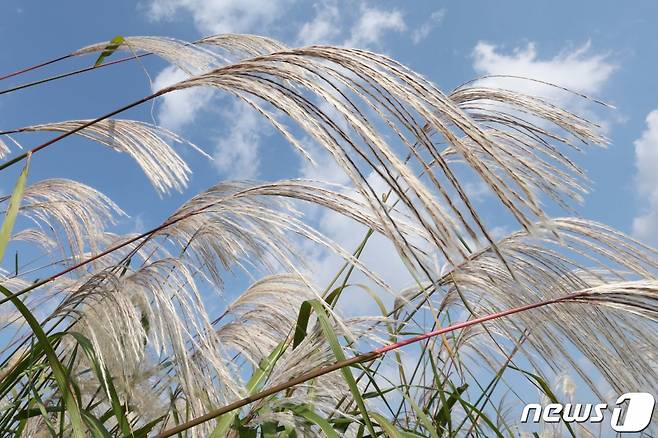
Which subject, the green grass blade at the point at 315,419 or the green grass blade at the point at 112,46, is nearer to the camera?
the green grass blade at the point at 315,419

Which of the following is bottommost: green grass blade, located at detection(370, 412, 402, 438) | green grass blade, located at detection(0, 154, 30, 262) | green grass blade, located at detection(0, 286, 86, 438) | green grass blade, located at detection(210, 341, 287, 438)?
green grass blade, located at detection(0, 286, 86, 438)

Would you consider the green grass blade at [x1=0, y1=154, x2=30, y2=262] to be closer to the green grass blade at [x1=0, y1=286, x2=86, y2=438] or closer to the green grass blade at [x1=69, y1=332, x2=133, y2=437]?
the green grass blade at [x1=0, y1=286, x2=86, y2=438]

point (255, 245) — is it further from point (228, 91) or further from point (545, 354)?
point (545, 354)

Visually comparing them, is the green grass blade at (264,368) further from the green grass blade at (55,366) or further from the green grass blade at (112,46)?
the green grass blade at (112,46)

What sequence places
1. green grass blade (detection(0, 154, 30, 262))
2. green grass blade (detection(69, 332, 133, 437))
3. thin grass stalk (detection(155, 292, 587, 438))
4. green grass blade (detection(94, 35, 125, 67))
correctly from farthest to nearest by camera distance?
green grass blade (detection(94, 35, 125, 67)) < green grass blade (detection(69, 332, 133, 437)) < thin grass stalk (detection(155, 292, 587, 438)) < green grass blade (detection(0, 154, 30, 262))

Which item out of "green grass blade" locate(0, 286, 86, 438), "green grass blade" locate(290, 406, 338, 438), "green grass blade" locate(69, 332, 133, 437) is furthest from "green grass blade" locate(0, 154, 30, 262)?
"green grass blade" locate(290, 406, 338, 438)

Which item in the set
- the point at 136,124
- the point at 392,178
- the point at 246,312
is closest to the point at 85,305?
the point at 136,124

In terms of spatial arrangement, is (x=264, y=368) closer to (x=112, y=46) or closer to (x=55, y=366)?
(x=55, y=366)

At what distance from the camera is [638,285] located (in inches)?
39.9

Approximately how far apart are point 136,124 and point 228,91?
666 millimetres

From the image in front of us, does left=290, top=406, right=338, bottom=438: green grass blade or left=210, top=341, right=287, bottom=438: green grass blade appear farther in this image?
left=210, top=341, right=287, bottom=438: green grass blade

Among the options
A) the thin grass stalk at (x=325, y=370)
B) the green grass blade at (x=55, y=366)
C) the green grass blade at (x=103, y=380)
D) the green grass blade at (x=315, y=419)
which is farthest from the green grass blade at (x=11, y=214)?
the green grass blade at (x=315, y=419)

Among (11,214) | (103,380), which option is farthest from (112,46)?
(103,380)

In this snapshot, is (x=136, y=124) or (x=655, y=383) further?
(x=136, y=124)
